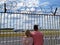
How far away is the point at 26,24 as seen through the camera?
1191 centimetres

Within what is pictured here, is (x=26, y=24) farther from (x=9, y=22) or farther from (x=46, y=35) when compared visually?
(x=46, y=35)

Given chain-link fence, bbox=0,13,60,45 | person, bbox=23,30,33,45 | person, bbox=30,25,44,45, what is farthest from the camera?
chain-link fence, bbox=0,13,60,45

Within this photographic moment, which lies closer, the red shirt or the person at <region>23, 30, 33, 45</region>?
the person at <region>23, 30, 33, 45</region>

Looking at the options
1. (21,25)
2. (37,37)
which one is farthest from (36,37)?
(21,25)

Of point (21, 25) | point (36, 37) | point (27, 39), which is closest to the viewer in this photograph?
point (27, 39)

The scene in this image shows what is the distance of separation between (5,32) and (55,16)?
8.61ft

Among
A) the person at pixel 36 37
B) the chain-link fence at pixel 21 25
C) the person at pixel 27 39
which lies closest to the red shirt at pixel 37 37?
the person at pixel 36 37

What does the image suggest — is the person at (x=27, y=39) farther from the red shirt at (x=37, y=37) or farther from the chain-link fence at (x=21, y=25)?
the chain-link fence at (x=21, y=25)

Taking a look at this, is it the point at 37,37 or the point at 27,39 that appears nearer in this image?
the point at 27,39

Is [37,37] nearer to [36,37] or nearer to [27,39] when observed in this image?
[36,37]

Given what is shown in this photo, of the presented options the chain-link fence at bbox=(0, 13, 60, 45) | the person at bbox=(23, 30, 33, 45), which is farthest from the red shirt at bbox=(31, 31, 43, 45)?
the chain-link fence at bbox=(0, 13, 60, 45)

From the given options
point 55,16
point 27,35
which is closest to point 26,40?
point 27,35

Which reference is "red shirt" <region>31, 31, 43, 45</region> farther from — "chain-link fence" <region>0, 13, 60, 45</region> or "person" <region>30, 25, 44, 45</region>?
"chain-link fence" <region>0, 13, 60, 45</region>

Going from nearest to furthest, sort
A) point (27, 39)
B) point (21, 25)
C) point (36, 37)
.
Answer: point (27, 39), point (36, 37), point (21, 25)
